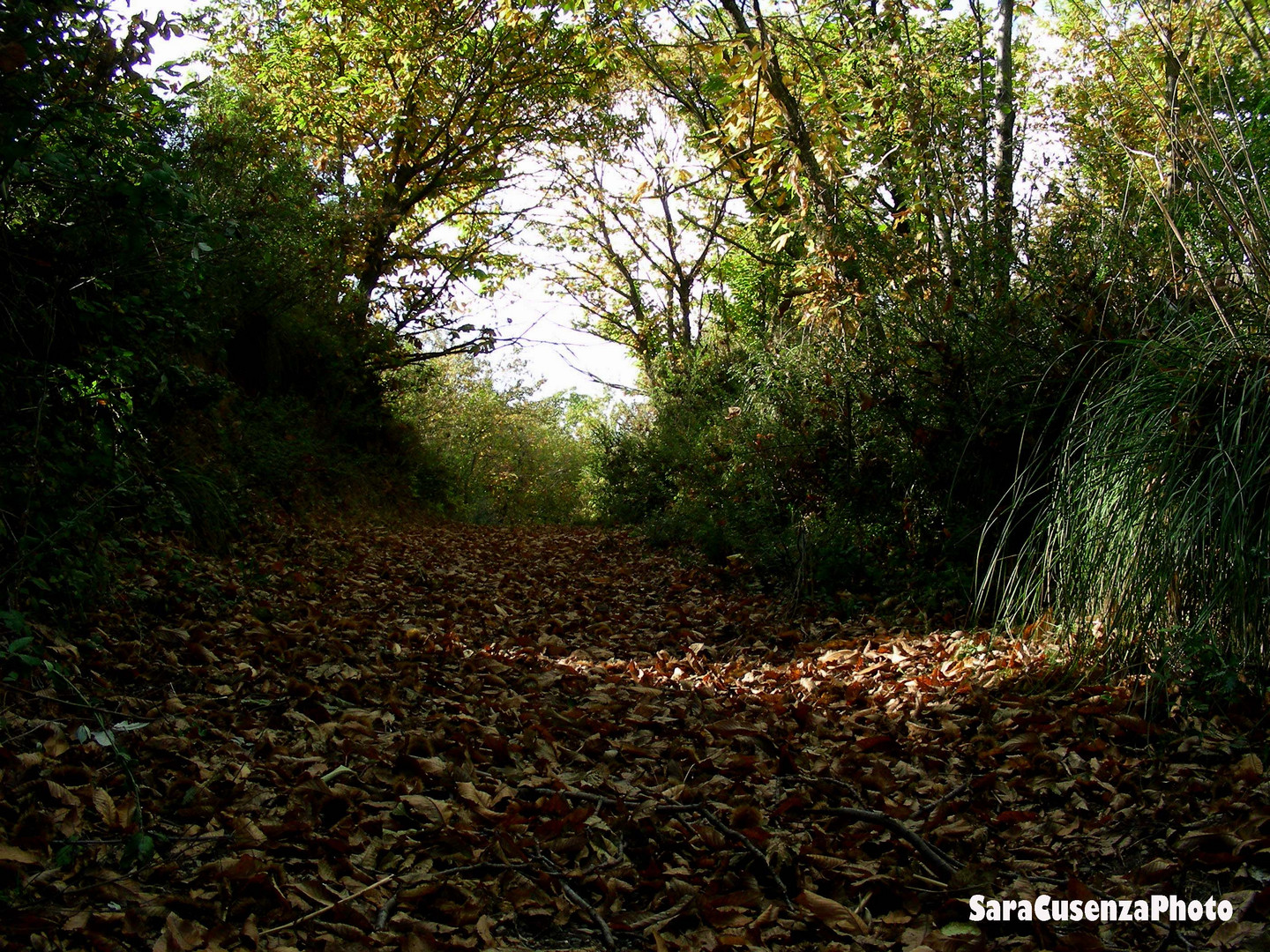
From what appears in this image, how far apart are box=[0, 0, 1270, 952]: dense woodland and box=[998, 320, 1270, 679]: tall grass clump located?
18 millimetres

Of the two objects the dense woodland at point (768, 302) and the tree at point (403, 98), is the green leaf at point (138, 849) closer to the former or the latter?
the dense woodland at point (768, 302)

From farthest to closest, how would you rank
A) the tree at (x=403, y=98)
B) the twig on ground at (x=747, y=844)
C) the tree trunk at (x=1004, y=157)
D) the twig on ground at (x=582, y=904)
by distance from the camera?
the tree at (x=403, y=98) → the tree trunk at (x=1004, y=157) → the twig on ground at (x=747, y=844) → the twig on ground at (x=582, y=904)

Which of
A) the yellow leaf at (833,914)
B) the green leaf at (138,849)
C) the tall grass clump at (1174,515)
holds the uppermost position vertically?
the tall grass clump at (1174,515)

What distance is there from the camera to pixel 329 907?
201 centimetres

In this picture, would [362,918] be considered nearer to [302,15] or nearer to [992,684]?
[992,684]

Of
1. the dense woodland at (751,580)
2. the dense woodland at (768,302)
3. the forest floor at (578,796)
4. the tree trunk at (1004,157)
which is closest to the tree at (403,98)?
the dense woodland at (768,302)

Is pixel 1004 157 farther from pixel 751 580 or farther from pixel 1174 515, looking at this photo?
pixel 1174 515

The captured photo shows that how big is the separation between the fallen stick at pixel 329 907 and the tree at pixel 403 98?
9.57m

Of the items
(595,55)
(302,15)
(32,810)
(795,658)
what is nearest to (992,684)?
(795,658)

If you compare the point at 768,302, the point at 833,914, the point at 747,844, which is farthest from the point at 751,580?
the point at 768,302

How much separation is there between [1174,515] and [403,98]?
11.2 m

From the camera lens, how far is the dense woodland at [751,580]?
7.14ft

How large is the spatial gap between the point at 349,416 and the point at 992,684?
9.08m

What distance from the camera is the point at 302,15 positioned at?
11602mm
